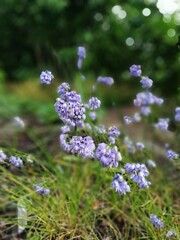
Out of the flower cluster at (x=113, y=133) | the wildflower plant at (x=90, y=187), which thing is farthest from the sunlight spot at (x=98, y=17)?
the flower cluster at (x=113, y=133)

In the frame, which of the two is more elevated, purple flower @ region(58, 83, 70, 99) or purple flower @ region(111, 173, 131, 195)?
purple flower @ region(58, 83, 70, 99)

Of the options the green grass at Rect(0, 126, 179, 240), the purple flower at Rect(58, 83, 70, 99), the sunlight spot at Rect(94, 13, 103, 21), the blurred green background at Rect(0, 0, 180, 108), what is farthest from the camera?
the sunlight spot at Rect(94, 13, 103, 21)

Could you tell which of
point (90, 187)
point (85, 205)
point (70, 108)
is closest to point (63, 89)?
point (70, 108)

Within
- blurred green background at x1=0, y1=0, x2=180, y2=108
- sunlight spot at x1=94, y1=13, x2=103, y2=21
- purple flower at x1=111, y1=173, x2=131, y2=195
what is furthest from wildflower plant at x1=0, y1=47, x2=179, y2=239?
sunlight spot at x1=94, y1=13, x2=103, y2=21

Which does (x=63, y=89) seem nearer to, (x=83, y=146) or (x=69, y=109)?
(x=69, y=109)

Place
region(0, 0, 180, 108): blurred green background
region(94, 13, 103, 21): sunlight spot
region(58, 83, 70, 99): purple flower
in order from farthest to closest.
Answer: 1. region(94, 13, 103, 21): sunlight spot
2. region(0, 0, 180, 108): blurred green background
3. region(58, 83, 70, 99): purple flower

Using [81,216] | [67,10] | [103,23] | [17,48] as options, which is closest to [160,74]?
[103,23]

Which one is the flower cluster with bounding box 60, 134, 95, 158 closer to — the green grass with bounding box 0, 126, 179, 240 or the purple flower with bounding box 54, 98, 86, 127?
the purple flower with bounding box 54, 98, 86, 127

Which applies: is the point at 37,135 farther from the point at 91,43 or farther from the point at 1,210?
the point at 91,43
